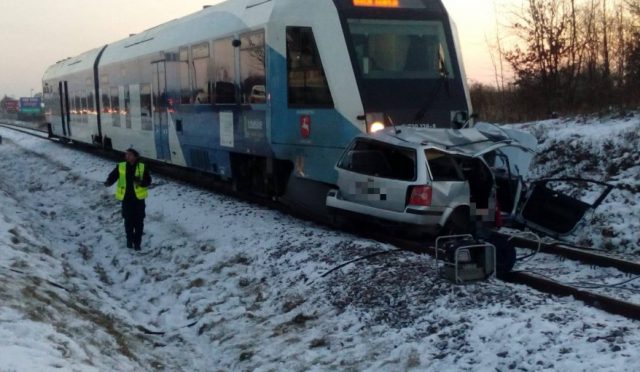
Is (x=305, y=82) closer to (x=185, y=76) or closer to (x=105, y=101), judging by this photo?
(x=185, y=76)

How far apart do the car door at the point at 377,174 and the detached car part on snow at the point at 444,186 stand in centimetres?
1

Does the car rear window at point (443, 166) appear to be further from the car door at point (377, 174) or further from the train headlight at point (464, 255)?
the train headlight at point (464, 255)

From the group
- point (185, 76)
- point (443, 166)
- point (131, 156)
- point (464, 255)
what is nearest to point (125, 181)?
point (131, 156)

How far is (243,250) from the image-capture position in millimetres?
8805

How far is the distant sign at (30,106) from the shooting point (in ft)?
299

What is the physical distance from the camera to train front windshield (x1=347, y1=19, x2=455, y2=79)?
9.34 metres

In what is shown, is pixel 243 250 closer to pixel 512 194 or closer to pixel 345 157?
pixel 345 157

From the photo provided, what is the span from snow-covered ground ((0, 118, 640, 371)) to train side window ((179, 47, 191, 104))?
9.96 feet

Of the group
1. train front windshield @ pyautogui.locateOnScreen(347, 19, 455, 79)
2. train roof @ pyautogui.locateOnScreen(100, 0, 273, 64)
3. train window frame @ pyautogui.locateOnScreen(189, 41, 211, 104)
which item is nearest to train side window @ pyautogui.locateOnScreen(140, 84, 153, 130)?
train roof @ pyautogui.locateOnScreen(100, 0, 273, 64)

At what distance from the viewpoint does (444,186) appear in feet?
26.4

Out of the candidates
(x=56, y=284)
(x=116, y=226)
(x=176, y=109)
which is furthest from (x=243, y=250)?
(x=176, y=109)

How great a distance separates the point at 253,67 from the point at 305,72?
144 centimetres

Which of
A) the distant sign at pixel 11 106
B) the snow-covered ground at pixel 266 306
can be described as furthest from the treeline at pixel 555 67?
the distant sign at pixel 11 106

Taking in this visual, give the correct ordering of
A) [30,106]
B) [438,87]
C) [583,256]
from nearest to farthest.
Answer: [583,256] → [438,87] → [30,106]
